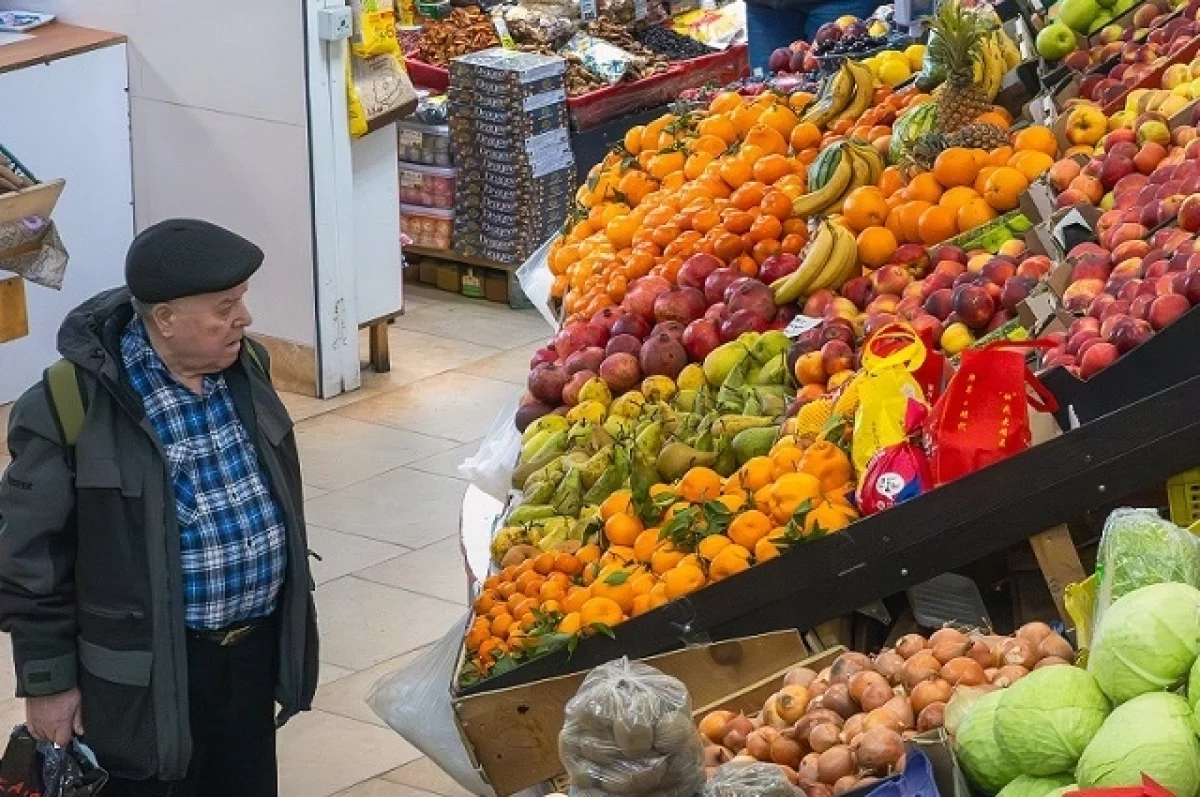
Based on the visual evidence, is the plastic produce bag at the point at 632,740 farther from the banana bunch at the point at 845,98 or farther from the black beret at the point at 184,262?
the banana bunch at the point at 845,98

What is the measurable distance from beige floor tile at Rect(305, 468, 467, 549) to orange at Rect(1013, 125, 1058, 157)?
2588 millimetres

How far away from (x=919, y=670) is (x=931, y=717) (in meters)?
0.13

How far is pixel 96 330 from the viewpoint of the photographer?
398 centimetres

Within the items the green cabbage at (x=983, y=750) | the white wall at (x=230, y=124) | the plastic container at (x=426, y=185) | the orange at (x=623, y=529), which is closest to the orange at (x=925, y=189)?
the orange at (x=623, y=529)

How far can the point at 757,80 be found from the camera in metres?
7.59

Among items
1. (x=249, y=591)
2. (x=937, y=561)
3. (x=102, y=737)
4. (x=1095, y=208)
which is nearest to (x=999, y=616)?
(x=937, y=561)

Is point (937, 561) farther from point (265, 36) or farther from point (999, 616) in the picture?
point (265, 36)

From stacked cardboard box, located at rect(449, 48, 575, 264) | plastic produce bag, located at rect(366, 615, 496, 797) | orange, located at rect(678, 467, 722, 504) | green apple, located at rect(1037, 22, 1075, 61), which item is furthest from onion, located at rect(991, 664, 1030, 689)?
stacked cardboard box, located at rect(449, 48, 575, 264)

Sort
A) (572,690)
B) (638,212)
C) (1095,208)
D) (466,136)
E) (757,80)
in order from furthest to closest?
(466,136), (757,80), (638,212), (1095,208), (572,690)

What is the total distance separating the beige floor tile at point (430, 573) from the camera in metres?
6.59

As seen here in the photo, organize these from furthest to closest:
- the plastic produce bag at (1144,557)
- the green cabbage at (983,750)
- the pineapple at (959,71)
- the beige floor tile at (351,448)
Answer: the beige floor tile at (351,448), the pineapple at (959,71), the plastic produce bag at (1144,557), the green cabbage at (983,750)

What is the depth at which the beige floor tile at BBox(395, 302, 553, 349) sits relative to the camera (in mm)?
9109

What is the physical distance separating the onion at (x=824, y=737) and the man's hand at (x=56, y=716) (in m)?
1.57

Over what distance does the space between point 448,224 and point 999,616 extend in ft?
19.2
